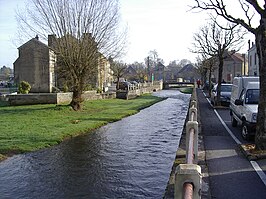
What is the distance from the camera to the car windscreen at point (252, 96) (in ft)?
44.4

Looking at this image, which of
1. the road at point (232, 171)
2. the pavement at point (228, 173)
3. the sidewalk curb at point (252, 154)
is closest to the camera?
the pavement at point (228, 173)

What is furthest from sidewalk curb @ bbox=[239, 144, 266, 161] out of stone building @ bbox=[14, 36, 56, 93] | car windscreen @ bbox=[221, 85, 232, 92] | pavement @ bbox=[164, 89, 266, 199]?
stone building @ bbox=[14, 36, 56, 93]

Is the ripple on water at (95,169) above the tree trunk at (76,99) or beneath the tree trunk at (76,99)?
beneath

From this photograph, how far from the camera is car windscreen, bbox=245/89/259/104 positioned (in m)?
13.5

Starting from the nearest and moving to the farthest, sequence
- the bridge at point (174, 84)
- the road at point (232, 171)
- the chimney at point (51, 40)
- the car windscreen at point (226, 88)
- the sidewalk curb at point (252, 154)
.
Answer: the road at point (232, 171), the sidewalk curb at point (252, 154), the chimney at point (51, 40), the car windscreen at point (226, 88), the bridge at point (174, 84)

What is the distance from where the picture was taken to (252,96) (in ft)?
45.5

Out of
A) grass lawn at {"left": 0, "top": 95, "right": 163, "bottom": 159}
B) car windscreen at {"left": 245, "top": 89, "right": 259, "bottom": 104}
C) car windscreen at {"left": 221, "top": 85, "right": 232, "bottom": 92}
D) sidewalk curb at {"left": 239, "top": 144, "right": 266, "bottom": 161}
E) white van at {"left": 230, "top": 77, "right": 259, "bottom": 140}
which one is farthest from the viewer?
car windscreen at {"left": 221, "top": 85, "right": 232, "bottom": 92}

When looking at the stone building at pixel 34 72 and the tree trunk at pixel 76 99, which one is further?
the stone building at pixel 34 72

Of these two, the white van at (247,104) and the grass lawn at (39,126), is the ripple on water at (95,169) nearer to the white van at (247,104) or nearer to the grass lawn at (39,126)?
the grass lawn at (39,126)

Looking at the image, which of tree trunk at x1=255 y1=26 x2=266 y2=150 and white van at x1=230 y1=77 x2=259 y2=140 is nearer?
tree trunk at x1=255 y1=26 x2=266 y2=150

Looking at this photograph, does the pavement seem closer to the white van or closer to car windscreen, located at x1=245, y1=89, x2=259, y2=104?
the white van

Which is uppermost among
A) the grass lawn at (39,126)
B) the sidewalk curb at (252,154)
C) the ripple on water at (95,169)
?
the sidewalk curb at (252,154)

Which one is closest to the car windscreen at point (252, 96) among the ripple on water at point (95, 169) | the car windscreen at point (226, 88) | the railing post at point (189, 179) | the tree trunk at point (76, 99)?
the ripple on water at point (95, 169)

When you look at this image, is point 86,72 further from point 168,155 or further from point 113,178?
point 113,178
